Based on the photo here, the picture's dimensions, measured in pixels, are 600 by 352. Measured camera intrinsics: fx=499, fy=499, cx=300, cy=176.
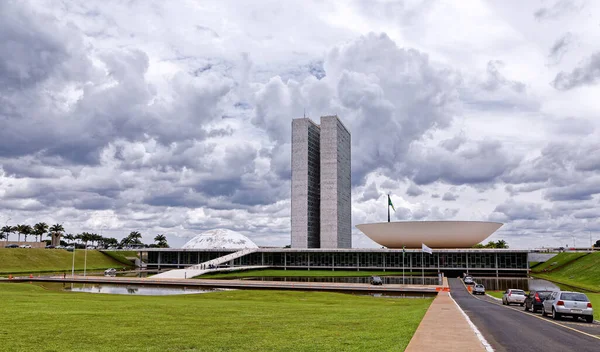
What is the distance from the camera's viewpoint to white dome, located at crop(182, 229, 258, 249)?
152 m

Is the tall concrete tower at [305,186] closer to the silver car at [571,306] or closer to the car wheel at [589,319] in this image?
the silver car at [571,306]

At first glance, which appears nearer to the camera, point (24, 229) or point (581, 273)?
point (581, 273)

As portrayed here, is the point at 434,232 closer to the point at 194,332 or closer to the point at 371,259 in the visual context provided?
the point at 371,259

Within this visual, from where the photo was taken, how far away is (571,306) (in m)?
25.2

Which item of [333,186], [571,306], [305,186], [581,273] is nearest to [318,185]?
[333,186]

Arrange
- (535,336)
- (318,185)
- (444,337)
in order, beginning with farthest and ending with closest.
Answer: (318,185), (535,336), (444,337)

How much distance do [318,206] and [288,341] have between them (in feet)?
468

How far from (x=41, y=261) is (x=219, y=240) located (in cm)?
5766

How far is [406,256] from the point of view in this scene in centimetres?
11125

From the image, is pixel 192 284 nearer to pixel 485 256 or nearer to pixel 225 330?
pixel 225 330

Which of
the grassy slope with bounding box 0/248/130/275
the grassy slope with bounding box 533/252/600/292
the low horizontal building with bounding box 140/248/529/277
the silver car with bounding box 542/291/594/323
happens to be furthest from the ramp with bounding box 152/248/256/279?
the silver car with bounding box 542/291/594/323

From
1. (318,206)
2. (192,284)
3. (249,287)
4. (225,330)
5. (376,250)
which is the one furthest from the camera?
(318,206)

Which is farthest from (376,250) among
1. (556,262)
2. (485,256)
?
(556,262)

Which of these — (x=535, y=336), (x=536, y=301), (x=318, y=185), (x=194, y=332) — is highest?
(x=318, y=185)
